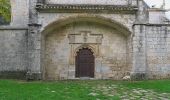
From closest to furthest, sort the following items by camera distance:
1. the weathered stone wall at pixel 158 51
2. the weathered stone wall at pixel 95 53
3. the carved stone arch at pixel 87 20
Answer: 1. the carved stone arch at pixel 87 20
2. the weathered stone wall at pixel 158 51
3. the weathered stone wall at pixel 95 53

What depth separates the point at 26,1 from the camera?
25469mm

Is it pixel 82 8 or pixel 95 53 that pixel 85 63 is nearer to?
pixel 95 53

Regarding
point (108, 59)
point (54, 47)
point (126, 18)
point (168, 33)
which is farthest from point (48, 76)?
point (168, 33)

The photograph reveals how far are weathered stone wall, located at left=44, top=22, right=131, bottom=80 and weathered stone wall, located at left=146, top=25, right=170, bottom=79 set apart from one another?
145 centimetres

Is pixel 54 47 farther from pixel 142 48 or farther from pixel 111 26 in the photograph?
pixel 142 48

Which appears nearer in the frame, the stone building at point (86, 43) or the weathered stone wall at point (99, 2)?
the stone building at point (86, 43)

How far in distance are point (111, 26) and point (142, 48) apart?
2295 mm

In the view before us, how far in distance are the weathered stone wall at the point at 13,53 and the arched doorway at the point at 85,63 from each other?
112 inches

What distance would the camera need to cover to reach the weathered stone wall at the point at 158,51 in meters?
21.1

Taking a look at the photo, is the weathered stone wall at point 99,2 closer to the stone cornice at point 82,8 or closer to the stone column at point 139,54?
the stone cornice at point 82,8

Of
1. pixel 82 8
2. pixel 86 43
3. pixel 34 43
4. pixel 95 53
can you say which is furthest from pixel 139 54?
pixel 34 43

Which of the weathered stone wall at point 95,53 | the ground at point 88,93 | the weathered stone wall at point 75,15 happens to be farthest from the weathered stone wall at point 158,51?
the ground at point 88,93

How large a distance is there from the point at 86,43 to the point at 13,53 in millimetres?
3890

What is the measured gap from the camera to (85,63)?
Answer: 73.7 ft
